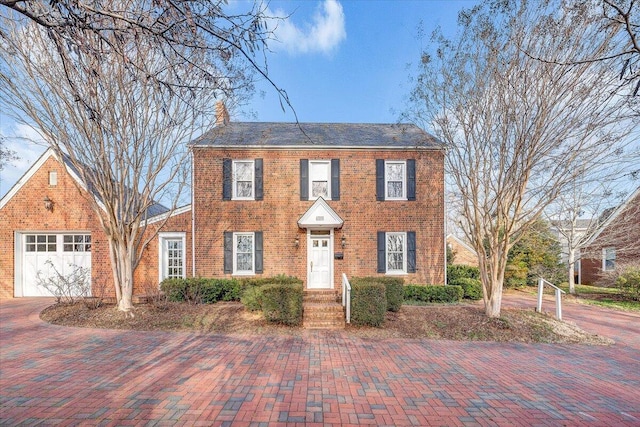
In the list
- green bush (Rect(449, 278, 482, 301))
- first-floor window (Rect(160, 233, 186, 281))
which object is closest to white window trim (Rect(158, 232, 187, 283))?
first-floor window (Rect(160, 233, 186, 281))

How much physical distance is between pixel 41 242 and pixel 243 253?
809 cm

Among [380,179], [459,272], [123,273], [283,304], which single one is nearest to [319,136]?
[380,179]

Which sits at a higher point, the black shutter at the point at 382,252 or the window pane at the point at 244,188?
the window pane at the point at 244,188

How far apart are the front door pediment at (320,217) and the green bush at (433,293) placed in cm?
352

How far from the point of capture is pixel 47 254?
1142 cm

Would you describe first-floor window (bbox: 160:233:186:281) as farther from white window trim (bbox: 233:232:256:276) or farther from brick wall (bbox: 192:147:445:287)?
white window trim (bbox: 233:232:256:276)

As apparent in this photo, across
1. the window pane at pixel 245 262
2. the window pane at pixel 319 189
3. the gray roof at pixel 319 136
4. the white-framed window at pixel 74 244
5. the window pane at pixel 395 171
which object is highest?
the gray roof at pixel 319 136

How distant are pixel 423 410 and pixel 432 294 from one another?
715 cm

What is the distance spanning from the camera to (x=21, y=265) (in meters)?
11.3

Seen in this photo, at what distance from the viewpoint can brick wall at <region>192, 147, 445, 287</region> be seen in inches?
437

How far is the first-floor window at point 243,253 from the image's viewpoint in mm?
11117

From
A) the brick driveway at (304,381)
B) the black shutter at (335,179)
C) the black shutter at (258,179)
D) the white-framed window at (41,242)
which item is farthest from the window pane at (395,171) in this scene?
the white-framed window at (41,242)

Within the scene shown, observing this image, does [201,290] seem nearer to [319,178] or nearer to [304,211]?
[304,211]

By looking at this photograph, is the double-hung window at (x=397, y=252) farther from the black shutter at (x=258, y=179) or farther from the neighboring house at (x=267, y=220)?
the black shutter at (x=258, y=179)
